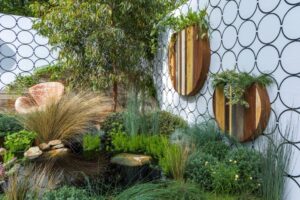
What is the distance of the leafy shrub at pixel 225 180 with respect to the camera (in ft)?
7.76

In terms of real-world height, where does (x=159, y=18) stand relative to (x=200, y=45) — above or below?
above

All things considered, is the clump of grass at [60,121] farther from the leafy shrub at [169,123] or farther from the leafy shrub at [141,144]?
the leafy shrub at [169,123]

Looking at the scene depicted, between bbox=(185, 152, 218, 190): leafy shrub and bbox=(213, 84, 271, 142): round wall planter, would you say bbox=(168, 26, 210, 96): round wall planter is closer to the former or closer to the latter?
bbox=(213, 84, 271, 142): round wall planter

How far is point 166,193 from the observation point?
87.8 inches

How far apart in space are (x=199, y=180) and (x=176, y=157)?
0.22 meters

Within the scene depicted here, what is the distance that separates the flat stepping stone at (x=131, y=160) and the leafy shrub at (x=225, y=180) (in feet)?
2.25

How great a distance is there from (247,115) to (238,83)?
25 centimetres

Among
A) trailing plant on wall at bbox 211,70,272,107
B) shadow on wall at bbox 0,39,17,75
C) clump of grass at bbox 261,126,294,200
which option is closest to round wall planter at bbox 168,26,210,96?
trailing plant on wall at bbox 211,70,272,107

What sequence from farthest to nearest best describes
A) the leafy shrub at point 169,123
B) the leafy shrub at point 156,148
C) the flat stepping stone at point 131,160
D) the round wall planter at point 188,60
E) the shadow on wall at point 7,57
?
the shadow on wall at point 7,57
the leafy shrub at point 169,123
the round wall planter at point 188,60
the flat stepping stone at point 131,160
the leafy shrub at point 156,148

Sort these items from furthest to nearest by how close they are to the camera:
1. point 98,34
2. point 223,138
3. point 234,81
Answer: point 98,34 < point 223,138 < point 234,81

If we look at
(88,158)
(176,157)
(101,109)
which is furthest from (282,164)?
(101,109)

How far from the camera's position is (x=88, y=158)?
3396mm

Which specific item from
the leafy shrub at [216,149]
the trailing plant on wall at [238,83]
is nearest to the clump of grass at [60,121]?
the leafy shrub at [216,149]

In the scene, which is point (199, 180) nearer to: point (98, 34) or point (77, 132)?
point (77, 132)
